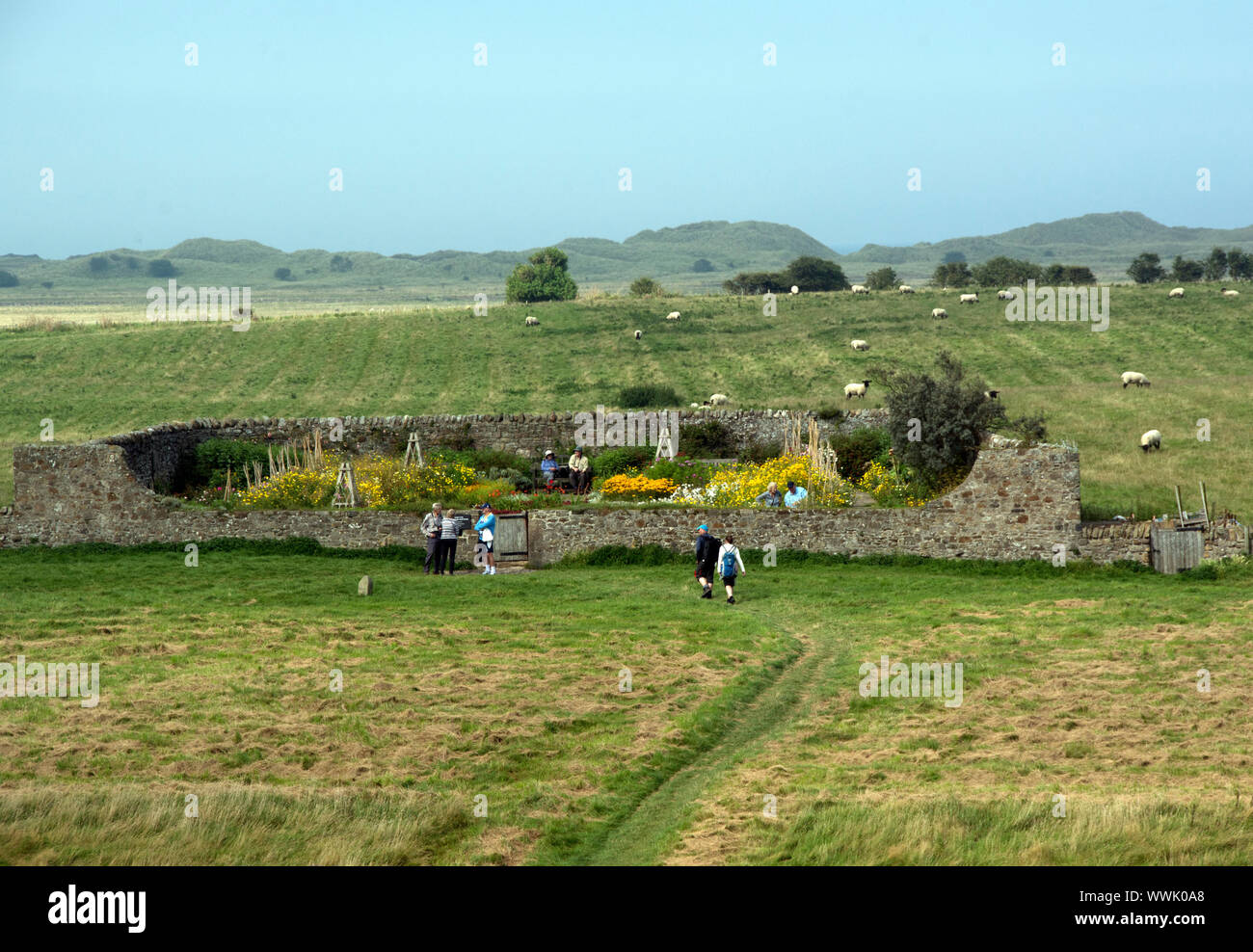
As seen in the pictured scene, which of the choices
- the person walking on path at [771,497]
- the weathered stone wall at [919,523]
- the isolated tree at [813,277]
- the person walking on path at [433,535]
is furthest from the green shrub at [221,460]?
the isolated tree at [813,277]

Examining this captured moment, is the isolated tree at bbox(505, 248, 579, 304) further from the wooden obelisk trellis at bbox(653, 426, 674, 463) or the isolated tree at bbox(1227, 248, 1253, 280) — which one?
the wooden obelisk trellis at bbox(653, 426, 674, 463)

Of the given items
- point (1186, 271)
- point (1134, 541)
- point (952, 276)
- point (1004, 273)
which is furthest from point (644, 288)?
point (1134, 541)

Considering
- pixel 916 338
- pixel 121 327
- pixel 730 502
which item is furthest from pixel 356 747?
pixel 121 327

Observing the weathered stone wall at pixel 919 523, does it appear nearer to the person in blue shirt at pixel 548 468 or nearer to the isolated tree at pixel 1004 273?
the person in blue shirt at pixel 548 468

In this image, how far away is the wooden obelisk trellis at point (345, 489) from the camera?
31.2 m

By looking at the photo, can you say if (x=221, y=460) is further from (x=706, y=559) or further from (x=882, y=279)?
(x=882, y=279)

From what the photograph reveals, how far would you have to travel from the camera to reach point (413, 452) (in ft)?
122

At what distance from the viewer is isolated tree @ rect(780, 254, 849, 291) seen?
116625 mm

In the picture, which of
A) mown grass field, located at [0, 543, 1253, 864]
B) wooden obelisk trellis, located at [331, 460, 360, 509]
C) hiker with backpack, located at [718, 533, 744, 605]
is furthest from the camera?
wooden obelisk trellis, located at [331, 460, 360, 509]

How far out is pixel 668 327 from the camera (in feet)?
254

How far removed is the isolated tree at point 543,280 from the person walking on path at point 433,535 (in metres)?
92.4

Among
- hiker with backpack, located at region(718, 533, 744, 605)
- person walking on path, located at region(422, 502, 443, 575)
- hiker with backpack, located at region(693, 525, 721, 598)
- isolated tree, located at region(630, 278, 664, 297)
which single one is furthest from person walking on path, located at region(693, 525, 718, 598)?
isolated tree, located at region(630, 278, 664, 297)

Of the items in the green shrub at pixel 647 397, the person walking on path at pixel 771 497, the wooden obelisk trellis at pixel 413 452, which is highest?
the green shrub at pixel 647 397

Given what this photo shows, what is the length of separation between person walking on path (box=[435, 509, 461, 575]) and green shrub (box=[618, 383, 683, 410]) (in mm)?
25428
